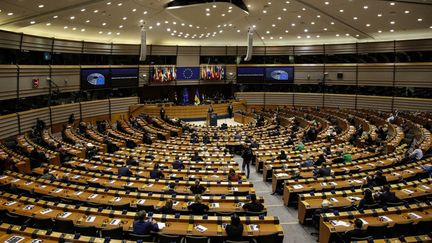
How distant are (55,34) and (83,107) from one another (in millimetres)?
6439

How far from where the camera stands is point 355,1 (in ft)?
62.1

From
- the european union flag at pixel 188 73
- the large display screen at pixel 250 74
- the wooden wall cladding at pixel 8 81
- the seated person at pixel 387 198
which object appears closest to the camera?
the seated person at pixel 387 198

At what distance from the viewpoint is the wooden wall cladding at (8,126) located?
20.3 metres

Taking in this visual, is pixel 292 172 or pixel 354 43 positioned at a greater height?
pixel 354 43

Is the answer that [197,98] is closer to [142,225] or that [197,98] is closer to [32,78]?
[32,78]

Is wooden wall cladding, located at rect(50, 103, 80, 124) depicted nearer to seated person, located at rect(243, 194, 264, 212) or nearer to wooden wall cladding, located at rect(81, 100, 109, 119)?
wooden wall cladding, located at rect(81, 100, 109, 119)

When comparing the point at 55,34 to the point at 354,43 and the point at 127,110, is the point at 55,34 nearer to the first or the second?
the point at 127,110

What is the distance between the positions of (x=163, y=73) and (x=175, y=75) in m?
1.42

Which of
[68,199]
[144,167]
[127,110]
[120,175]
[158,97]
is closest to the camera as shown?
[68,199]

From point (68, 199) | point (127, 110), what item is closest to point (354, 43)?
point (127, 110)

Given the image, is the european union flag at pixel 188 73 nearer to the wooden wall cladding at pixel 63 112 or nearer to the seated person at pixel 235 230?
the wooden wall cladding at pixel 63 112

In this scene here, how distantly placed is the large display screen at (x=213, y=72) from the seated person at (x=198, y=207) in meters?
28.3

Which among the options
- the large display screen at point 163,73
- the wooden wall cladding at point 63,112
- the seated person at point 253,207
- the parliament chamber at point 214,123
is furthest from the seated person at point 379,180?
the large display screen at point 163,73

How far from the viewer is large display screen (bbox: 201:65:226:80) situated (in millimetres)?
36812
